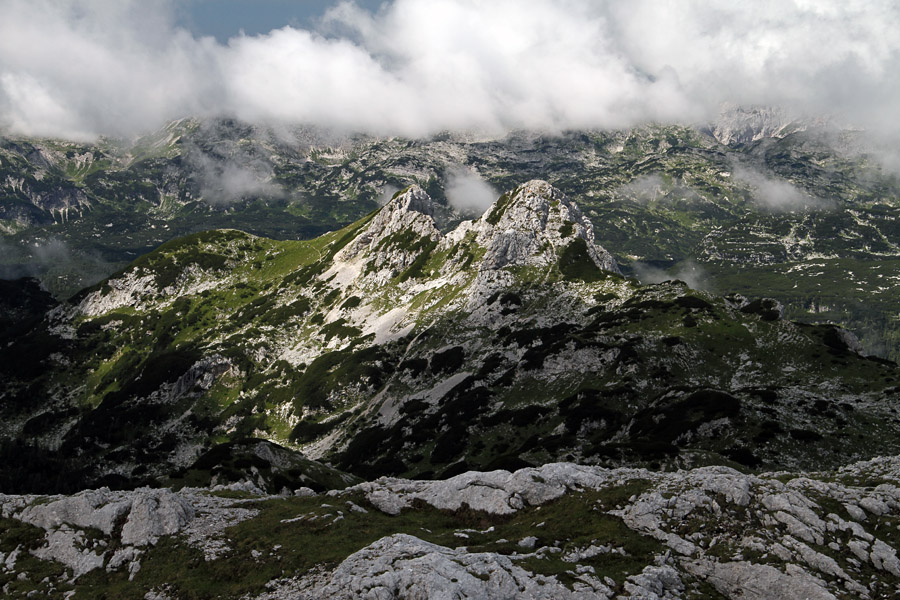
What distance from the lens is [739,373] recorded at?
4149 inches

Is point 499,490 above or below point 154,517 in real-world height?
above

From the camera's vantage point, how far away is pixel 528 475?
44281 millimetres

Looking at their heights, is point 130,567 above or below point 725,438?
below

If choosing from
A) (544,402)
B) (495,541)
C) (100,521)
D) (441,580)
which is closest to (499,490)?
(495,541)

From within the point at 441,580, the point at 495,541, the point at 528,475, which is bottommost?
the point at 441,580

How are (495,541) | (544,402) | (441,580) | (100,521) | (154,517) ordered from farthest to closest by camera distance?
(544,402), (154,517), (100,521), (495,541), (441,580)

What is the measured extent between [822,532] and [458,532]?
72.8 ft

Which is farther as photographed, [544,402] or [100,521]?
[544,402]

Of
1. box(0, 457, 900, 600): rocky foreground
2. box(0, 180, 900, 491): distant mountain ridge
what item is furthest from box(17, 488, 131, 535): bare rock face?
box(0, 180, 900, 491): distant mountain ridge

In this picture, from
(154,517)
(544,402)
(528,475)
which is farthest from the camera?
(544,402)

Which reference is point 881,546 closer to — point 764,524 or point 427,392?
point 764,524

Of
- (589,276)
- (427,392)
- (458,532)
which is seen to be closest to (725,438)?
(458,532)

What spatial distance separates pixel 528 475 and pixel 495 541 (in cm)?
1016

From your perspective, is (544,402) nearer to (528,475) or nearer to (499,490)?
(528,475)
